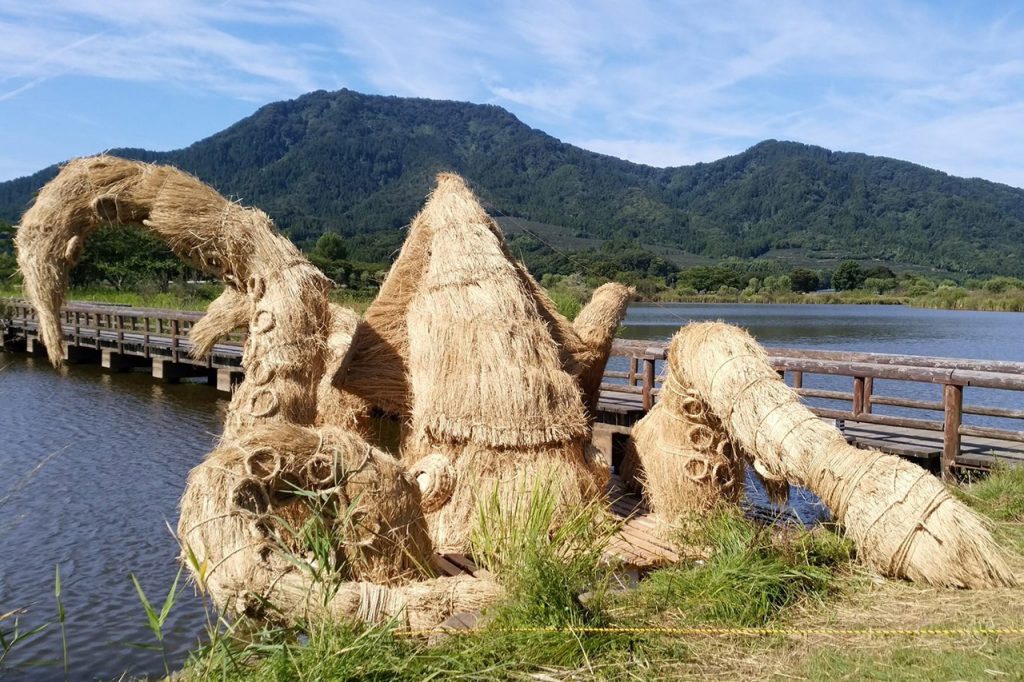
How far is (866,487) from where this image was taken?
4.38 m

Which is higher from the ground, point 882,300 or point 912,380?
point 912,380

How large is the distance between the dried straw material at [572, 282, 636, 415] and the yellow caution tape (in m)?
3.21

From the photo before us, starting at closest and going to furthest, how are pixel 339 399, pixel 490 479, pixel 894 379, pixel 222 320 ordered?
pixel 490 479
pixel 222 320
pixel 339 399
pixel 894 379

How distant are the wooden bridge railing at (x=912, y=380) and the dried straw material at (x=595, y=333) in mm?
1801

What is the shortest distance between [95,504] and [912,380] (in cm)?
896

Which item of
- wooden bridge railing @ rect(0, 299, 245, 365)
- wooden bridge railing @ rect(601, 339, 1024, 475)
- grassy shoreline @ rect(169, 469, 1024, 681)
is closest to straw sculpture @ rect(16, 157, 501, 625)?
grassy shoreline @ rect(169, 469, 1024, 681)

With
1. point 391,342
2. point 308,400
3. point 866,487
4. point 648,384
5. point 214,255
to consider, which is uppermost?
point 214,255

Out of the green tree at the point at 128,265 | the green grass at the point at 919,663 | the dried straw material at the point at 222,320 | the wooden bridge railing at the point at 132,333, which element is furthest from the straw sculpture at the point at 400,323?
the green tree at the point at 128,265

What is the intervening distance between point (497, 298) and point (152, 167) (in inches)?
96.5

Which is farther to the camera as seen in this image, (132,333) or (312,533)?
(132,333)

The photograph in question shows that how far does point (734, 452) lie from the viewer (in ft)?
19.0

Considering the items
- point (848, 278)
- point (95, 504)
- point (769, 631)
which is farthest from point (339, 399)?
point (848, 278)

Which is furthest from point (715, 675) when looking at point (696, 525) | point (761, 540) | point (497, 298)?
point (497, 298)

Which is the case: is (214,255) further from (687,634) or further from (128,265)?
(128,265)
